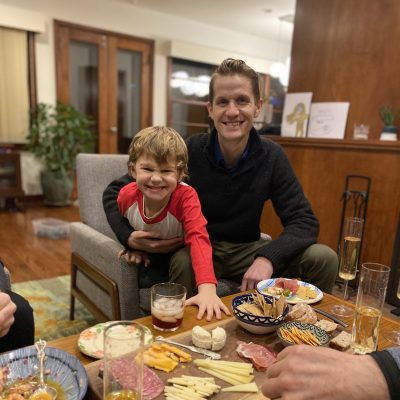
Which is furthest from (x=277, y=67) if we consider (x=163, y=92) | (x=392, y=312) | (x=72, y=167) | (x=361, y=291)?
(x=361, y=291)

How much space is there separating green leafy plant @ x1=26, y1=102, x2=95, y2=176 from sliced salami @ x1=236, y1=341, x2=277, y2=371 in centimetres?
453

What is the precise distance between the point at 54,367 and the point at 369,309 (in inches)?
31.0

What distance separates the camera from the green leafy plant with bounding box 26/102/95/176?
490cm

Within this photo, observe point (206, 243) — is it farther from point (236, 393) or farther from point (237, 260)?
point (236, 393)

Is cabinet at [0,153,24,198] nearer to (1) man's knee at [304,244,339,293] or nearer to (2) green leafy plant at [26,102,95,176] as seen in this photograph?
(2) green leafy plant at [26,102,95,176]

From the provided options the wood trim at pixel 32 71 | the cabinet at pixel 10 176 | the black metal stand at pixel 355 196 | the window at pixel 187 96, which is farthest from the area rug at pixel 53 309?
the window at pixel 187 96

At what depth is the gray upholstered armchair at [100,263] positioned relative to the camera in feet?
5.00

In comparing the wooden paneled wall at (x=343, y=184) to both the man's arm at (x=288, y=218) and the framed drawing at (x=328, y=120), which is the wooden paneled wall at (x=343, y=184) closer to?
the framed drawing at (x=328, y=120)

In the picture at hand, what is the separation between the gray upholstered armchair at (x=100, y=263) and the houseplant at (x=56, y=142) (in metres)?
3.24

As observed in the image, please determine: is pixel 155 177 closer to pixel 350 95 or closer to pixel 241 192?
pixel 241 192

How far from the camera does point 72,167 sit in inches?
202

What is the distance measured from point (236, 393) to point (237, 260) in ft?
3.13

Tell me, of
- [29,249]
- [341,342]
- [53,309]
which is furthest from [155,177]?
[29,249]

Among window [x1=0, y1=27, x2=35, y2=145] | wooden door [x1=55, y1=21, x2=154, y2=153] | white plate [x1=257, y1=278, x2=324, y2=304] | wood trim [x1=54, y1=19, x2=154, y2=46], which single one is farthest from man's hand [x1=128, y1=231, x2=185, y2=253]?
wood trim [x1=54, y1=19, x2=154, y2=46]
